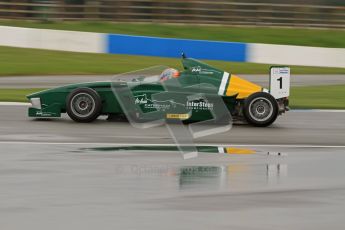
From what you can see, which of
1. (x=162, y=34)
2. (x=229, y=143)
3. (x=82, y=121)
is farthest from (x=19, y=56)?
(x=229, y=143)

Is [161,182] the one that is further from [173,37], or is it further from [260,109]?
[173,37]

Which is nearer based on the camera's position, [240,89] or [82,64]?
[240,89]

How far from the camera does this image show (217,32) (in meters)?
30.3

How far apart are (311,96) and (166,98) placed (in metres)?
6.30

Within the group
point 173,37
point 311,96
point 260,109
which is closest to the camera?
point 260,109

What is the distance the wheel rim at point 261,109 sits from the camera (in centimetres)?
1103

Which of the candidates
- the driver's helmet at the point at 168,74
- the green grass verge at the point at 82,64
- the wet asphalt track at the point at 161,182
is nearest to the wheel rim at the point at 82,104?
the wet asphalt track at the point at 161,182

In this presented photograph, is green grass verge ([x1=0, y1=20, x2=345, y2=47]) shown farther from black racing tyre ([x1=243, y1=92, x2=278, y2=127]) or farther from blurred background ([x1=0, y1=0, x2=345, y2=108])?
black racing tyre ([x1=243, y1=92, x2=278, y2=127])

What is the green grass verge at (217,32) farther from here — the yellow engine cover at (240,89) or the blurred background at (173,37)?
the yellow engine cover at (240,89)

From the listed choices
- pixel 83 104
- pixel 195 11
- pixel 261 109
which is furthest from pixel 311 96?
pixel 195 11

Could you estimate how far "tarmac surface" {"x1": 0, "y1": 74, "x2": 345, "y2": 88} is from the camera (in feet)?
57.9

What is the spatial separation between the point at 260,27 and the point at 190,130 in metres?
22.5

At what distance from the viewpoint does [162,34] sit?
29.1m

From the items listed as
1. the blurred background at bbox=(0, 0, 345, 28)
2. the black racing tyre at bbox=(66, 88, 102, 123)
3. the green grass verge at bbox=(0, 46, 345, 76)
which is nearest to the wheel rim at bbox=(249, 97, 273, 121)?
the black racing tyre at bbox=(66, 88, 102, 123)
